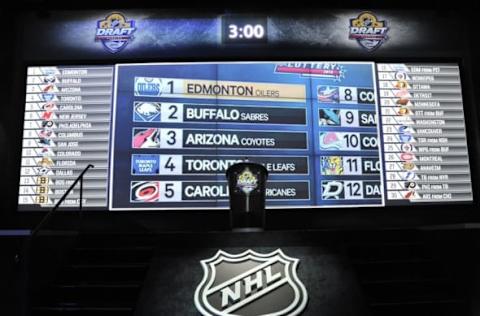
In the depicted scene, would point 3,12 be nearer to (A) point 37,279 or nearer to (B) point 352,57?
(A) point 37,279

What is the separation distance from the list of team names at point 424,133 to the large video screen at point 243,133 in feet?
0.05

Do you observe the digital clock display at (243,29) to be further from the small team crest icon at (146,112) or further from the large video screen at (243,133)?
the small team crest icon at (146,112)

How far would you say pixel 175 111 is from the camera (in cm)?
684

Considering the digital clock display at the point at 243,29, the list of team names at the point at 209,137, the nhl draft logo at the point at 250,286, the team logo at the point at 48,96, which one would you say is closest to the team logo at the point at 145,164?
the list of team names at the point at 209,137

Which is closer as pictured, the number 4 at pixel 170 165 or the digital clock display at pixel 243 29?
the number 4 at pixel 170 165

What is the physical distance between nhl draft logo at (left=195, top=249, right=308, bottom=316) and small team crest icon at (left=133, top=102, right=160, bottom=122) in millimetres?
2528

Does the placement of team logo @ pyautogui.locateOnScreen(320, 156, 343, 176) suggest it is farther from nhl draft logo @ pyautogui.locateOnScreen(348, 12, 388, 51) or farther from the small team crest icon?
the small team crest icon

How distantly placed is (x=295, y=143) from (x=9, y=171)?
3.85 m

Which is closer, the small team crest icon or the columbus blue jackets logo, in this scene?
the small team crest icon

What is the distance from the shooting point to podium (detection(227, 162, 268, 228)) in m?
5.38

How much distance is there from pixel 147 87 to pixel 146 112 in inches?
13.9

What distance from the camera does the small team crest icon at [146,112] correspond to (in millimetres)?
6805

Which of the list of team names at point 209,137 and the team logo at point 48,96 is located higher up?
the team logo at point 48,96

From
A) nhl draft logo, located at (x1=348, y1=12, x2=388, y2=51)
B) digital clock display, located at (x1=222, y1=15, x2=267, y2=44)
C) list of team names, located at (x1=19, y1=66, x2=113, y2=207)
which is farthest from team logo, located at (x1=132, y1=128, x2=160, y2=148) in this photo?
nhl draft logo, located at (x1=348, y1=12, x2=388, y2=51)
